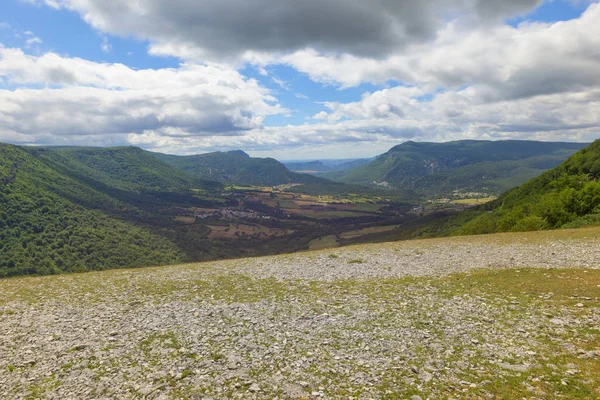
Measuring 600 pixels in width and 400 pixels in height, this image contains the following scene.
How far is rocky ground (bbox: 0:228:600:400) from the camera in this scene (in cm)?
1077

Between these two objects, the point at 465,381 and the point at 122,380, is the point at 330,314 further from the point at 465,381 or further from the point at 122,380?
the point at 122,380

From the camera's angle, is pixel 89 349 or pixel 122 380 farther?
pixel 89 349

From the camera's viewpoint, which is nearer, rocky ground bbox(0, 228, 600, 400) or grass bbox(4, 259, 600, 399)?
grass bbox(4, 259, 600, 399)

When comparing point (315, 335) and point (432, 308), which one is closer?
point (315, 335)

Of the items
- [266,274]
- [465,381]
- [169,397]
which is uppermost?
[465,381]

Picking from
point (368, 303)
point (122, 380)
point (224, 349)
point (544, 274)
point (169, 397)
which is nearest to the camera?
point (169, 397)

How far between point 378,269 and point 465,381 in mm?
18025

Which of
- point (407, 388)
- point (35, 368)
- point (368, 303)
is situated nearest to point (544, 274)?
point (368, 303)

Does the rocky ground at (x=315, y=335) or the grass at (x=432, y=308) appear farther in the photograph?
the rocky ground at (x=315, y=335)

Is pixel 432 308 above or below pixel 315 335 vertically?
above

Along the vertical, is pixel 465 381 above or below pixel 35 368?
above

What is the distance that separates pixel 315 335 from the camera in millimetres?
14883

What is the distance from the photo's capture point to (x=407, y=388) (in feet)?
34.2

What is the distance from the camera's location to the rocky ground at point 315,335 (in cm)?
1077
